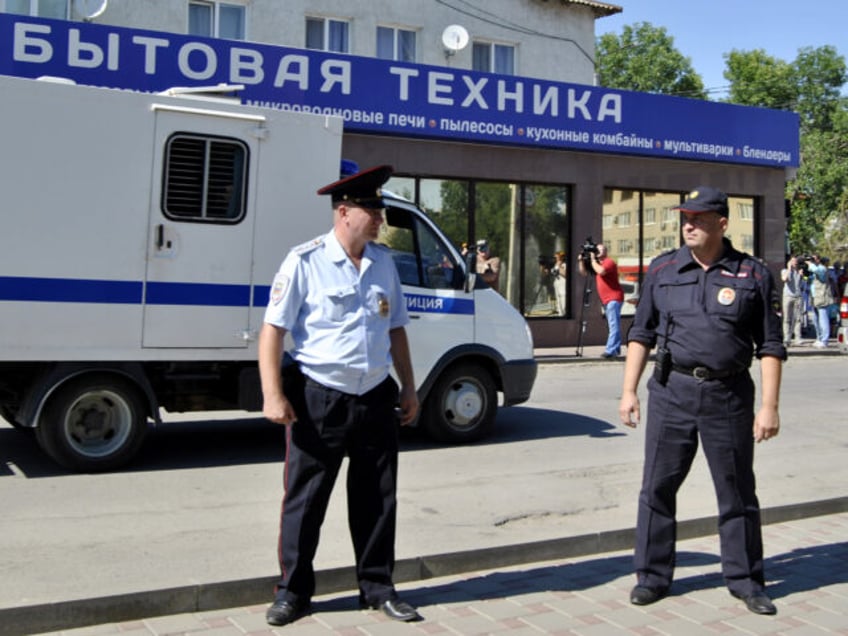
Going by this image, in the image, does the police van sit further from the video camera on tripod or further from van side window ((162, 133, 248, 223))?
the video camera on tripod

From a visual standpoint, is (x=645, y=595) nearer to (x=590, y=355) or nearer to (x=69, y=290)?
(x=69, y=290)

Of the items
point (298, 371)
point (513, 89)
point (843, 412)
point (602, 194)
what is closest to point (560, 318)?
point (602, 194)

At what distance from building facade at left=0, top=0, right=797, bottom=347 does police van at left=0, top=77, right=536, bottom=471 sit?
8.53 metres

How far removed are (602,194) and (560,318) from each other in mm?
2544

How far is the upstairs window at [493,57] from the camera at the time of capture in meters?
22.1

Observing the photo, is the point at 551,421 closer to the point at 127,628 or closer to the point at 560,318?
the point at 127,628

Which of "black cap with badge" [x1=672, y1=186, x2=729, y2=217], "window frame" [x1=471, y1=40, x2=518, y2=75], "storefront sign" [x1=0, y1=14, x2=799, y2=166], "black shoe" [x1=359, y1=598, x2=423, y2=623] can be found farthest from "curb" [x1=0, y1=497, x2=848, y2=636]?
"window frame" [x1=471, y1=40, x2=518, y2=75]

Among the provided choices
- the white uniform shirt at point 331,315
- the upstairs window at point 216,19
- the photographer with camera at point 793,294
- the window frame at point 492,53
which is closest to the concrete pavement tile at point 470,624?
the white uniform shirt at point 331,315

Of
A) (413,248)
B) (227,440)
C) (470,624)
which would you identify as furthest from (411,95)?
(470,624)

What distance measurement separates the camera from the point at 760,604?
4.46 meters

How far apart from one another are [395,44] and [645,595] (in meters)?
18.1

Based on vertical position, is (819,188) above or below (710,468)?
above

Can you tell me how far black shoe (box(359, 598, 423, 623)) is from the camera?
426 centimetres

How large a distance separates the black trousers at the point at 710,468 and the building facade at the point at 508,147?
1251 centimetres
